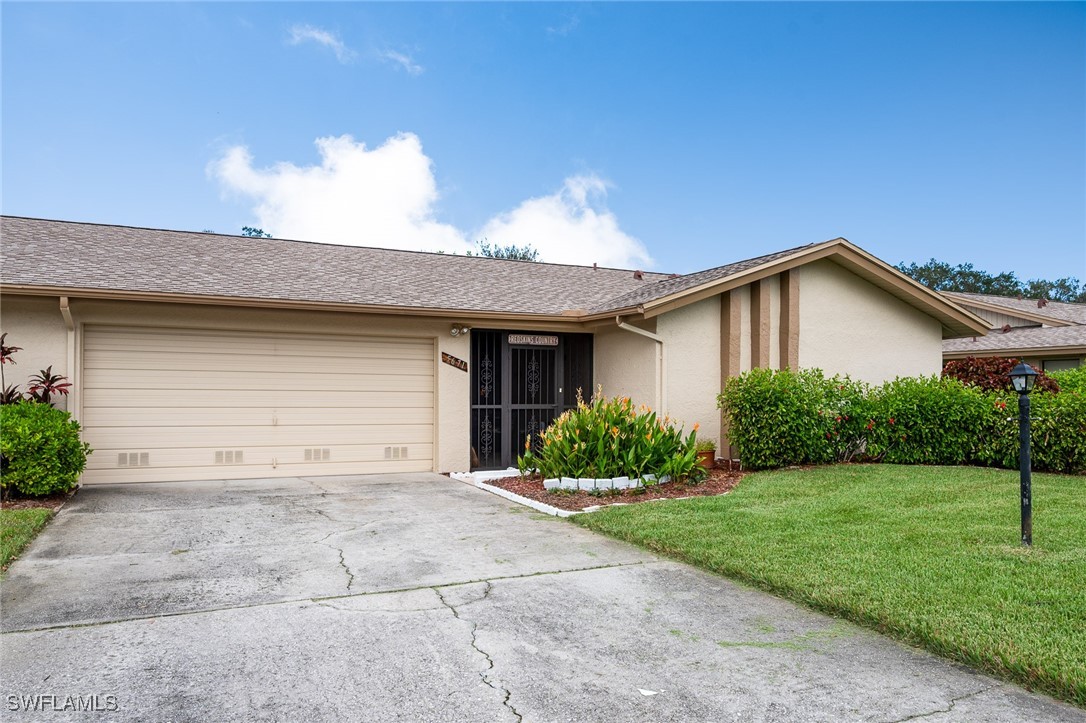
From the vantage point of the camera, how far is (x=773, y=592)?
4891 millimetres

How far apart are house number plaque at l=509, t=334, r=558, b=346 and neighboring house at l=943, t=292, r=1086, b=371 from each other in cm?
1077

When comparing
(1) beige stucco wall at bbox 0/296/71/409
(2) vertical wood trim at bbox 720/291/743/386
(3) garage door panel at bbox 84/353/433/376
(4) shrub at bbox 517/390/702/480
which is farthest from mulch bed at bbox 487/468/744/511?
(1) beige stucco wall at bbox 0/296/71/409

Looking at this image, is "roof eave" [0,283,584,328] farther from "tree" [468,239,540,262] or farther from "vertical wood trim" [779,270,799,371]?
"tree" [468,239,540,262]

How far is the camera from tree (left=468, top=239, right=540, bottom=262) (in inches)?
1708

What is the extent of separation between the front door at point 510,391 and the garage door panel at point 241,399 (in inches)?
36.9

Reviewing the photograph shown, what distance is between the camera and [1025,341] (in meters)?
18.3

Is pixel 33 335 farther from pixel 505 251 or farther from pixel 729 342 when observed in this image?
pixel 505 251

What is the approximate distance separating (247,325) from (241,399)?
1.11m

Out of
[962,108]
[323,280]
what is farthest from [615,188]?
[323,280]

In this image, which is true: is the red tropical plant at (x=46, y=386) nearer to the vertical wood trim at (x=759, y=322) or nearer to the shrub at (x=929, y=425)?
the vertical wood trim at (x=759, y=322)

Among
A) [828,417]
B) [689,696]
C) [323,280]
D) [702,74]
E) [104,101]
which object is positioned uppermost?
[702,74]

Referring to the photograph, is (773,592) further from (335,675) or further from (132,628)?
(132,628)

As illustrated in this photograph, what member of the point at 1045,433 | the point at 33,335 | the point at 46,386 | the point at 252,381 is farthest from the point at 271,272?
the point at 1045,433

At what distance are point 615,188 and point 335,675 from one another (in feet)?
94.4
